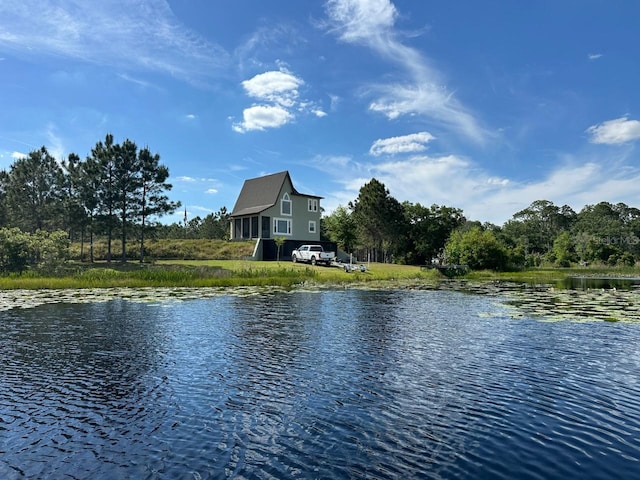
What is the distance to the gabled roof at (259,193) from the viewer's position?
5906 cm

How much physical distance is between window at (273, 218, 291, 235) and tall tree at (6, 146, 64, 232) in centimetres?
2604

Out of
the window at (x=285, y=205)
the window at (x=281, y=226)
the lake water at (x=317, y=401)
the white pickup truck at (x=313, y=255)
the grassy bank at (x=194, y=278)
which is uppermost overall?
the window at (x=285, y=205)

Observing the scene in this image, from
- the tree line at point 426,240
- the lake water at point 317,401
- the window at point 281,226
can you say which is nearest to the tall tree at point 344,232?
the tree line at point 426,240

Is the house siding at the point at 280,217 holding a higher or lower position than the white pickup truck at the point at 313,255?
higher

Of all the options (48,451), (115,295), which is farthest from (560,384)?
(115,295)

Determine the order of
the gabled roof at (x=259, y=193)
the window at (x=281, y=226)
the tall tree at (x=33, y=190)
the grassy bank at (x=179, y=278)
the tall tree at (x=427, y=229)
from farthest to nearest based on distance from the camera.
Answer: the tall tree at (x=427, y=229) → the gabled roof at (x=259, y=193) → the window at (x=281, y=226) → the tall tree at (x=33, y=190) → the grassy bank at (x=179, y=278)

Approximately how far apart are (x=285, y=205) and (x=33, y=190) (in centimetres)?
3186

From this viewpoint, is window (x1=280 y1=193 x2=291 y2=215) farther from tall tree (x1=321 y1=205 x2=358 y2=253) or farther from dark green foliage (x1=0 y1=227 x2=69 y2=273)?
dark green foliage (x1=0 y1=227 x2=69 y2=273)

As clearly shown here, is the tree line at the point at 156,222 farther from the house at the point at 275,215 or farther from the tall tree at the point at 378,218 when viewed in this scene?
the house at the point at 275,215

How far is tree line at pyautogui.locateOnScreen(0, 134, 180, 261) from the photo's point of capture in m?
45.0

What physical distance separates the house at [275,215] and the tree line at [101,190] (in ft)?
39.5

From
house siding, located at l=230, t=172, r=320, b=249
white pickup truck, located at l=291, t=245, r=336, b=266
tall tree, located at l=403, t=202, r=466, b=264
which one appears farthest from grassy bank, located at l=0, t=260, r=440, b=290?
tall tree, located at l=403, t=202, r=466, b=264

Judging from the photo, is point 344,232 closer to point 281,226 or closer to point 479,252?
point 281,226

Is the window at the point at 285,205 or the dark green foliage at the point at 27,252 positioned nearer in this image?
the dark green foliage at the point at 27,252
